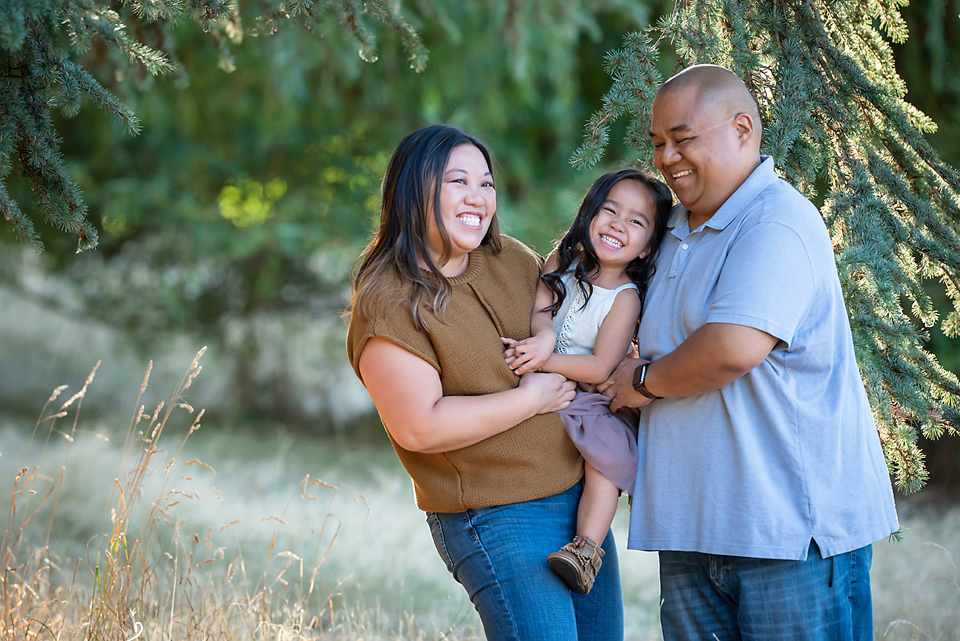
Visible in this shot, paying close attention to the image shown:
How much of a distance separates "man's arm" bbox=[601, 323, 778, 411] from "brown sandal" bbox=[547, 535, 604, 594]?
414mm

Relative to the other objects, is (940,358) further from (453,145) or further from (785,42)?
(453,145)

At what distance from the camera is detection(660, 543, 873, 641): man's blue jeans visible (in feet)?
5.93

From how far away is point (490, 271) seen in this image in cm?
220

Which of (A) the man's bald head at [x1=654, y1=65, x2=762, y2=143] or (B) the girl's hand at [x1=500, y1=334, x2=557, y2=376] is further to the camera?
(B) the girl's hand at [x1=500, y1=334, x2=557, y2=376]

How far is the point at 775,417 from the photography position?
5.91ft

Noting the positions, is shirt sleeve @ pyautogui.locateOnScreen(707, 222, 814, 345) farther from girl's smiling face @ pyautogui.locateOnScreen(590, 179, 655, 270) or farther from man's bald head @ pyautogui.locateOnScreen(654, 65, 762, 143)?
girl's smiling face @ pyautogui.locateOnScreen(590, 179, 655, 270)

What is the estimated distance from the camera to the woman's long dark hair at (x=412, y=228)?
199 cm

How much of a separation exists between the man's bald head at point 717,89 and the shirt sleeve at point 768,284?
312 mm

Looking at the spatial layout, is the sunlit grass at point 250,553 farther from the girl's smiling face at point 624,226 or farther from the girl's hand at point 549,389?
the girl's smiling face at point 624,226

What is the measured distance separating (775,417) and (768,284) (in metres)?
0.31

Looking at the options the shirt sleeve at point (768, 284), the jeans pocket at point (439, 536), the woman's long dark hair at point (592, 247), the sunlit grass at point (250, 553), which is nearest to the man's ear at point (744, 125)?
the shirt sleeve at point (768, 284)

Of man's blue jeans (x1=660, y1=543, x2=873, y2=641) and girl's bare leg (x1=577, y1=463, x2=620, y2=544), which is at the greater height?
girl's bare leg (x1=577, y1=463, x2=620, y2=544)

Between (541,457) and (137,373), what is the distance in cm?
827

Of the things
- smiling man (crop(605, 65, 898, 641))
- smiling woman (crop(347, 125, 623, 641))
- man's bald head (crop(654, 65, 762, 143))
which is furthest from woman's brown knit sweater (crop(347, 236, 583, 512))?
man's bald head (crop(654, 65, 762, 143))
